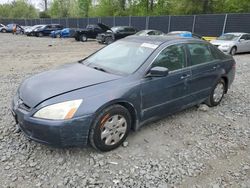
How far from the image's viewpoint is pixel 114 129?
9.75ft

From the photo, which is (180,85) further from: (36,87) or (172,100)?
(36,87)

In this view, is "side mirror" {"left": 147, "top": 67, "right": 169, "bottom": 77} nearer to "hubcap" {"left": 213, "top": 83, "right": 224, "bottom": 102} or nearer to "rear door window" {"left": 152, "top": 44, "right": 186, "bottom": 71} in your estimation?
"rear door window" {"left": 152, "top": 44, "right": 186, "bottom": 71}

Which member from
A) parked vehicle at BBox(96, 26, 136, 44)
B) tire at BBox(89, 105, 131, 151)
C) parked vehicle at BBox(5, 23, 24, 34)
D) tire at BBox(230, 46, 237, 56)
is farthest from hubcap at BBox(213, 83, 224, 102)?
parked vehicle at BBox(5, 23, 24, 34)

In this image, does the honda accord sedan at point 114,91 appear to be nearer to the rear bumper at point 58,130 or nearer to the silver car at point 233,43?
the rear bumper at point 58,130

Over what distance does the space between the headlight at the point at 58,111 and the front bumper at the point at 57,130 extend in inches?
1.8

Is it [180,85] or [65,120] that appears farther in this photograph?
[180,85]

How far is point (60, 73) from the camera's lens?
3361 mm

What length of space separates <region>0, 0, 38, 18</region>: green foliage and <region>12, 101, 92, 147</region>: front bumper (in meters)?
60.8

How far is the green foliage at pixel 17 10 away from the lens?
5506 centimetres

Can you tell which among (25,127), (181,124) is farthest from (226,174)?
(25,127)

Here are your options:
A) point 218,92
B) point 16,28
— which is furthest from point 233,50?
point 16,28

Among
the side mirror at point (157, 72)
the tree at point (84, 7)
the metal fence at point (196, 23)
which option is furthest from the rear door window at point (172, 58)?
the tree at point (84, 7)

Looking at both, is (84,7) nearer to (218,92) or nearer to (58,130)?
(218,92)

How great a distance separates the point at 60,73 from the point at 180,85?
188 cm
